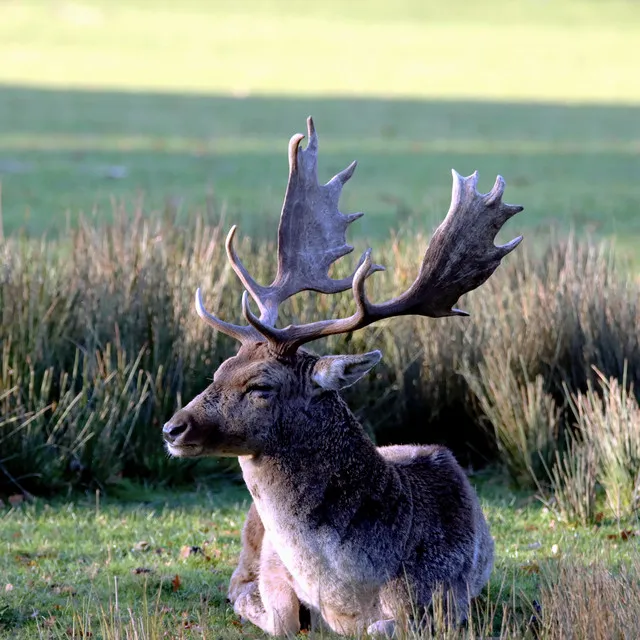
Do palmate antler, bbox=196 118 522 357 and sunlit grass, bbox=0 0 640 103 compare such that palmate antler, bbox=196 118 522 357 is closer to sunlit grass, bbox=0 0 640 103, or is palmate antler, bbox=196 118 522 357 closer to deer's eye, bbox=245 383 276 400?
deer's eye, bbox=245 383 276 400

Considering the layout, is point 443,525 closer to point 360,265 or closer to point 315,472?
point 315,472

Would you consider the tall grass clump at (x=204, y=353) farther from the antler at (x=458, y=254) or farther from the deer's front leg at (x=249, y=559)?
the antler at (x=458, y=254)

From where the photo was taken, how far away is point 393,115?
26.9m

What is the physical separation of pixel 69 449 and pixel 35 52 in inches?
1194

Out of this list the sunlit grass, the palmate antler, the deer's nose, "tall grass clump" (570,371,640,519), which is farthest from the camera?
the sunlit grass

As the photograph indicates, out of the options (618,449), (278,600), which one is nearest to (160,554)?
(278,600)

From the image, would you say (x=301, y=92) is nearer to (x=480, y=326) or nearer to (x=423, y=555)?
(x=480, y=326)

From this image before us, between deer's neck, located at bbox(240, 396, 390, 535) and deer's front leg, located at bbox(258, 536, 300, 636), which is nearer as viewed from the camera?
deer's neck, located at bbox(240, 396, 390, 535)

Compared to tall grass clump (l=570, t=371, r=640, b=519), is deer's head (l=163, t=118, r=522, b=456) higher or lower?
higher

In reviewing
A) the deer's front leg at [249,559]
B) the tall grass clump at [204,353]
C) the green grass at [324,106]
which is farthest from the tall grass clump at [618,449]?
the green grass at [324,106]

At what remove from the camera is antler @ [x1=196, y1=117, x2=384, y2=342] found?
6062 millimetres

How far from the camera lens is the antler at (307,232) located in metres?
6.06

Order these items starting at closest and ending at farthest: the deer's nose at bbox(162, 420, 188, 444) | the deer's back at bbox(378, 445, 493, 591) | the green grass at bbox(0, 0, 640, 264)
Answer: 1. the deer's nose at bbox(162, 420, 188, 444)
2. the deer's back at bbox(378, 445, 493, 591)
3. the green grass at bbox(0, 0, 640, 264)

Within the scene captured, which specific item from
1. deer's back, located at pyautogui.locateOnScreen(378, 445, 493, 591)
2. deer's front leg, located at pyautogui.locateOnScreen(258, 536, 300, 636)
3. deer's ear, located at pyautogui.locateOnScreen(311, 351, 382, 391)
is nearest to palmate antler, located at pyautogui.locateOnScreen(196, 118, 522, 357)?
deer's ear, located at pyautogui.locateOnScreen(311, 351, 382, 391)
